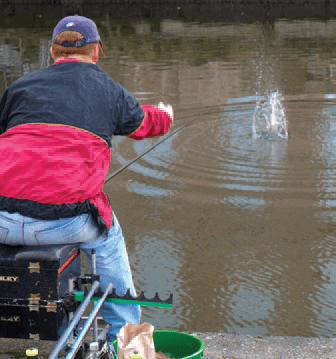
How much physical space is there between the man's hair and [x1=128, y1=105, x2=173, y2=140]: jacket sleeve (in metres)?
0.40

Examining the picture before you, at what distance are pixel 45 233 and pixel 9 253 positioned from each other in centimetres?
17

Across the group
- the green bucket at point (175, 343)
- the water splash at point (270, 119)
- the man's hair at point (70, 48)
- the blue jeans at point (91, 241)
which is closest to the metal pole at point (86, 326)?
the blue jeans at point (91, 241)

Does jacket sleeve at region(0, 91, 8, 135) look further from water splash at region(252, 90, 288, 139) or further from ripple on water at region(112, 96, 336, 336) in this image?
water splash at region(252, 90, 288, 139)

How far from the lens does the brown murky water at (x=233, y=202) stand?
4.42 meters

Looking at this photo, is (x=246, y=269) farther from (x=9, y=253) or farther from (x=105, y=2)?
(x=105, y=2)

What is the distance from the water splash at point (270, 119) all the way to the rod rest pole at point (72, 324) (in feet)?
20.6

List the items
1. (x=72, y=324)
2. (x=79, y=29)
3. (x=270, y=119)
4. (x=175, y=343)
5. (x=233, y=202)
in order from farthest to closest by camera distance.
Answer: (x=270, y=119) < (x=233, y=202) < (x=175, y=343) < (x=79, y=29) < (x=72, y=324)

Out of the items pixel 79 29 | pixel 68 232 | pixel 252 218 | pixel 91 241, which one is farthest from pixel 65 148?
pixel 252 218

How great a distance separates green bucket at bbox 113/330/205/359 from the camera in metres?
3.27

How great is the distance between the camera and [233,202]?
646 centimetres

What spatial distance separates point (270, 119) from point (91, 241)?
667 centimetres

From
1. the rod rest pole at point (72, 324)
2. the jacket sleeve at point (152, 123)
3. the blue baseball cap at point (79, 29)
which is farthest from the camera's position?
the jacket sleeve at point (152, 123)

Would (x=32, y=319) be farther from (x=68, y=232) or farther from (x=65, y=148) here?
(x=65, y=148)

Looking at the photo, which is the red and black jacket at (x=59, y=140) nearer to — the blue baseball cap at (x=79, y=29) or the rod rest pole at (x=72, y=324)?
the blue baseball cap at (x=79, y=29)
